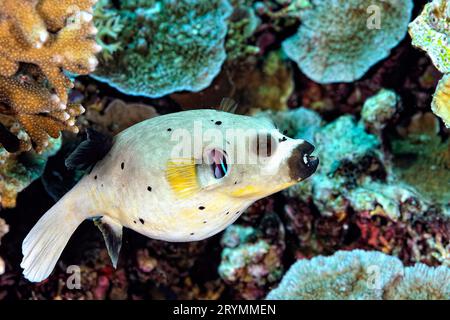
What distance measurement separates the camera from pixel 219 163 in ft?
6.95

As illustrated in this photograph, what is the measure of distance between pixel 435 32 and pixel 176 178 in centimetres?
174

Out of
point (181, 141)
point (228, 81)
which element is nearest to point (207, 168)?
point (181, 141)

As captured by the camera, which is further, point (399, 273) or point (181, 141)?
point (399, 273)

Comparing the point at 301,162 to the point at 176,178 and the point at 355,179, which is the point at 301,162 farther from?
the point at 355,179

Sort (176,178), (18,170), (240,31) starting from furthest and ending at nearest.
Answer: (240,31) < (18,170) < (176,178)

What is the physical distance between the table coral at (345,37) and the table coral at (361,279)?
1.85 m

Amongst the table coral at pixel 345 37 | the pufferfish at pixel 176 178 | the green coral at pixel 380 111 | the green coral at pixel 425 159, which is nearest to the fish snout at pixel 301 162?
the pufferfish at pixel 176 178

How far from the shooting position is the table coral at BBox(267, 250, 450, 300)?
119 inches

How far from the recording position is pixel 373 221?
326 cm

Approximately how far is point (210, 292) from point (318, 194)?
1.34 meters

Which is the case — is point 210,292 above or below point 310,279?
below

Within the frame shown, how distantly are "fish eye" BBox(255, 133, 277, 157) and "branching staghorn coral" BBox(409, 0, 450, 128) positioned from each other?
107 centimetres

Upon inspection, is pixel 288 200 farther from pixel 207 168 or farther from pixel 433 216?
pixel 207 168

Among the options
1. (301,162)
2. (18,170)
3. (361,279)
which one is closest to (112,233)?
(18,170)
